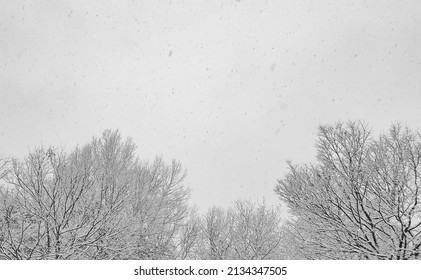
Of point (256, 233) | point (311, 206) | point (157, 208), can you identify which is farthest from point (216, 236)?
point (311, 206)

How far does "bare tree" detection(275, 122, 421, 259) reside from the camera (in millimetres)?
8695

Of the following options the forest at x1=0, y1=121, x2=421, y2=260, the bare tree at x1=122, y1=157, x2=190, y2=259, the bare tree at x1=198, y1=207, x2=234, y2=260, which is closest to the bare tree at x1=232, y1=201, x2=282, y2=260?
the bare tree at x1=198, y1=207, x2=234, y2=260

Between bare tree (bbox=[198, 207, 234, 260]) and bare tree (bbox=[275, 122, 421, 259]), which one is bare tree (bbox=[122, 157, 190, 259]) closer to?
bare tree (bbox=[198, 207, 234, 260])

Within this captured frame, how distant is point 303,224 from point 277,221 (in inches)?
342

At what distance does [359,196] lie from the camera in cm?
923

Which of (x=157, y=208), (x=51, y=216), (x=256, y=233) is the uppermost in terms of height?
(x=157, y=208)

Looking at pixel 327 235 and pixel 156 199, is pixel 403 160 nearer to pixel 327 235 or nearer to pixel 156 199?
pixel 327 235

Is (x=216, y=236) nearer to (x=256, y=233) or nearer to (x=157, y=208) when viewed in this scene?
(x=256, y=233)

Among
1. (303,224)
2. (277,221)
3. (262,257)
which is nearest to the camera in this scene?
(303,224)

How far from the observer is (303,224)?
414 inches

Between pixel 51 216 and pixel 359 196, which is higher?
pixel 359 196

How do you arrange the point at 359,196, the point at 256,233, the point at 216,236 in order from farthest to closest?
the point at 216,236
the point at 256,233
the point at 359,196

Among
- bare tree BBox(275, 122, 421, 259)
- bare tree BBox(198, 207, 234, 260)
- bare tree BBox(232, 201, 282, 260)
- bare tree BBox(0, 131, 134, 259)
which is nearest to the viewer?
bare tree BBox(275, 122, 421, 259)

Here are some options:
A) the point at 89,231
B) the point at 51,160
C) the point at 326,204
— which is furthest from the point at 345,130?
the point at 51,160
